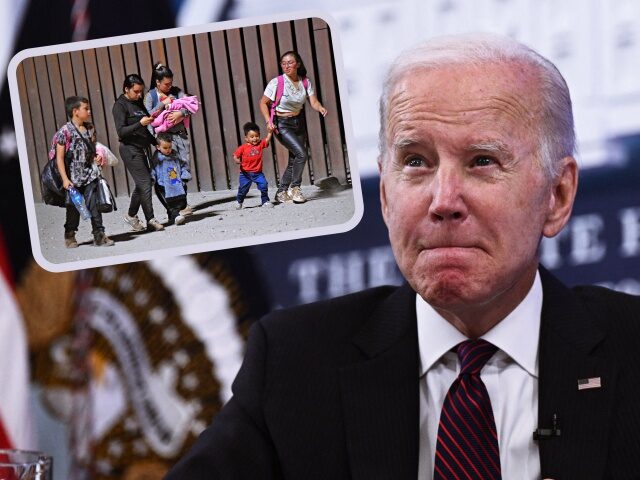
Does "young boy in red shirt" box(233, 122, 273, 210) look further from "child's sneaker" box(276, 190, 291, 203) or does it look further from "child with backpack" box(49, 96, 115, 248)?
"child with backpack" box(49, 96, 115, 248)

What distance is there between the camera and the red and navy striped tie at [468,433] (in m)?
1.60

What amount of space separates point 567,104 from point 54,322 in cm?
135

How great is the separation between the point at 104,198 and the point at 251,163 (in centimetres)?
37

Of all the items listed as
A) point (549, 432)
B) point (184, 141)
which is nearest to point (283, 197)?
point (184, 141)

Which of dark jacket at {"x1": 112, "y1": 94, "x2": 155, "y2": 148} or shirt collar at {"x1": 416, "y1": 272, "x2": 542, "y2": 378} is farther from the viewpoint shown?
dark jacket at {"x1": 112, "y1": 94, "x2": 155, "y2": 148}

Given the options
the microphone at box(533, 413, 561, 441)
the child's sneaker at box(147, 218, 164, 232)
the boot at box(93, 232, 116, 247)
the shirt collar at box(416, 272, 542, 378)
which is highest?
the child's sneaker at box(147, 218, 164, 232)

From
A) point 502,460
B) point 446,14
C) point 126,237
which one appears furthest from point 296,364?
point 446,14

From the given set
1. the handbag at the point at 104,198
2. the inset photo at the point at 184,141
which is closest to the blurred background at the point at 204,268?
the inset photo at the point at 184,141

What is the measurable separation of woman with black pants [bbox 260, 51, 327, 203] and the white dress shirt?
631mm

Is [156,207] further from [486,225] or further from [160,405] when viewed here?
[486,225]

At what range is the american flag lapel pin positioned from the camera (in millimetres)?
1654

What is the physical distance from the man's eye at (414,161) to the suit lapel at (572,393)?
1.27ft

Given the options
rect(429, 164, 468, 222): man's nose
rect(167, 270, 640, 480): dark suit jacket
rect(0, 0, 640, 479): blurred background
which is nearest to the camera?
rect(429, 164, 468, 222): man's nose

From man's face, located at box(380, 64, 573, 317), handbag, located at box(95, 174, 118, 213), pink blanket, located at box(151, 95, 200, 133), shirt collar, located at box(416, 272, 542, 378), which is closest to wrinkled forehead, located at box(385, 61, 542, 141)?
man's face, located at box(380, 64, 573, 317)
